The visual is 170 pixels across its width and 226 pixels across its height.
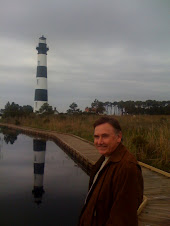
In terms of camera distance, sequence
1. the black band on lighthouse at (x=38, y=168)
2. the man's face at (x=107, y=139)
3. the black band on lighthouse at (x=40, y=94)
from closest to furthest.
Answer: the man's face at (x=107, y=139) < the black band on lighthouse at (x=38, y=168) < the black band on lighthouse at (x=40, y=94)

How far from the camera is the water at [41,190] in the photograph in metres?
4.99

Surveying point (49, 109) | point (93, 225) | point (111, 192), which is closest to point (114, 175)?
point (111, 192)

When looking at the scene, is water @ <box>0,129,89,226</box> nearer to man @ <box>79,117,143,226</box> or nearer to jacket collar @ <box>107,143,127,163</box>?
man @ <box>79,117,143,226</box>

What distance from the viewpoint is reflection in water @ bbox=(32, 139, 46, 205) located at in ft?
20.7

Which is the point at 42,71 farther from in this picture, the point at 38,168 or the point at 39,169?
the point at 39,169

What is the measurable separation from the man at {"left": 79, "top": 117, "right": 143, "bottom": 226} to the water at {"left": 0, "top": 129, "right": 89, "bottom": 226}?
3.75m

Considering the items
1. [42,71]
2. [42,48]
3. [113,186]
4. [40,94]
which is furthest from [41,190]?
[42,48]

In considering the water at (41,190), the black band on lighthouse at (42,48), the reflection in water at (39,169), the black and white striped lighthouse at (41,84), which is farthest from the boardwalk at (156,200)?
the black band on lighthouse at (42,48)

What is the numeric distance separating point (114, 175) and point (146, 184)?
12.1 ft

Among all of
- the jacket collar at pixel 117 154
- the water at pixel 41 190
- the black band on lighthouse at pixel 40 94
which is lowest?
the water at pixel 41 190

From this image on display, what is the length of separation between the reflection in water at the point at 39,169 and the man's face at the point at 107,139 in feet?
15.5

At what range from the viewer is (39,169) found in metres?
8.69

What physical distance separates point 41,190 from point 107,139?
219 inches

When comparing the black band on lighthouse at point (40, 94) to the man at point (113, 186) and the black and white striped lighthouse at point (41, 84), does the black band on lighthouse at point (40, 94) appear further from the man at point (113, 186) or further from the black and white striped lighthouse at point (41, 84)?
the man at point (113, 186)
